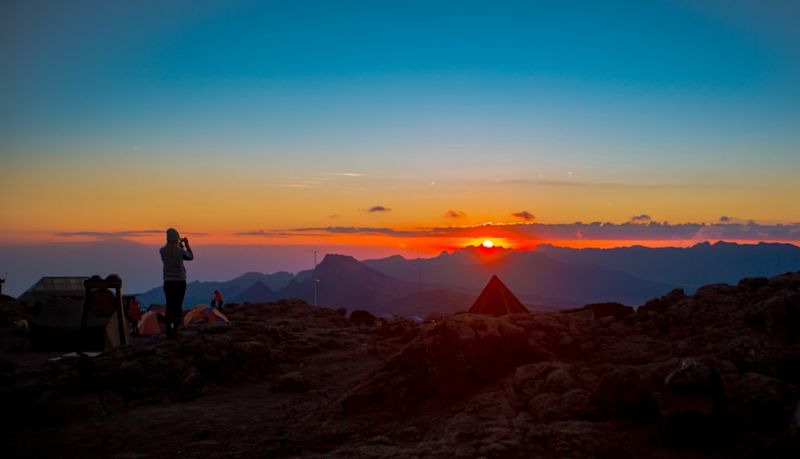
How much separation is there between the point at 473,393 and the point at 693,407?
17.9ft

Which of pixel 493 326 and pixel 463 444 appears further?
pixel 493 326

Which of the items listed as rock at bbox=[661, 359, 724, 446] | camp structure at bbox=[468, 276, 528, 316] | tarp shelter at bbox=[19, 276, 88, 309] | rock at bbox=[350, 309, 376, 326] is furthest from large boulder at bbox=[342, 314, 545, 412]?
tarp shelter at bbox=[19, 276, 88, 309]

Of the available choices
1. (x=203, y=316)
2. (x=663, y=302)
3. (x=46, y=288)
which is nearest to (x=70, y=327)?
(x=203, y=316)

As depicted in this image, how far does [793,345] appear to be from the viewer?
1196 centimetres

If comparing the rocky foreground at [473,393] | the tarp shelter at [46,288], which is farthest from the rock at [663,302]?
the tarp shelter at [46,288]

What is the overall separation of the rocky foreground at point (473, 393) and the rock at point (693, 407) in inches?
0.9

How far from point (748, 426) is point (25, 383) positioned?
1759 centimetres

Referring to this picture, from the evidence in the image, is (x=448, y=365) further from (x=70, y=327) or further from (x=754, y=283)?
(x=70, y=327)

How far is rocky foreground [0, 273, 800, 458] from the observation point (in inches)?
353

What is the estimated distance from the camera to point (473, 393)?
13.0m

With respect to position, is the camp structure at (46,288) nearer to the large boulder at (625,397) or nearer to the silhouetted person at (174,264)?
the silhouetted person at (174,264)

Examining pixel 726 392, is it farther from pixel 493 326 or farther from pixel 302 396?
pixel 302 396

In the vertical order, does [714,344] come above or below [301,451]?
above

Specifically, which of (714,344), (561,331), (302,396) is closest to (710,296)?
(714,344)
